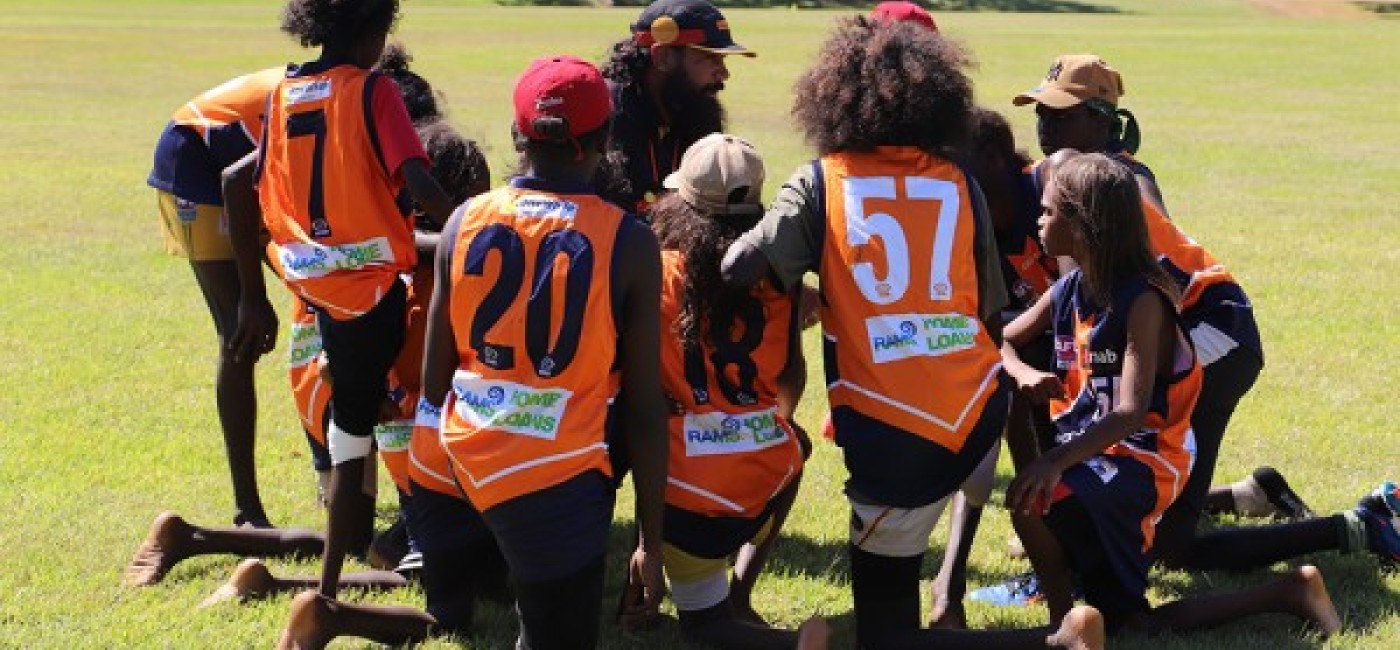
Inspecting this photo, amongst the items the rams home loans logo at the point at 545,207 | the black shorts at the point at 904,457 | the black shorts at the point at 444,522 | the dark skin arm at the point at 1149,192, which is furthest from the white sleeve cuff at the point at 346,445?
the dark skin arm at the point at 1149,192

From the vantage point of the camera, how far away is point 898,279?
15.0 ft

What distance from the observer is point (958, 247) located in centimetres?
464

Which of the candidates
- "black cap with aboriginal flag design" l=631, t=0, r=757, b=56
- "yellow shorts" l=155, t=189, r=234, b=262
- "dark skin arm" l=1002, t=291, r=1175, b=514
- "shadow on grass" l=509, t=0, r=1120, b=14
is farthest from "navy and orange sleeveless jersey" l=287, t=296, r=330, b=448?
"shadow on grass" l=509, t=0, r=1120, b=14

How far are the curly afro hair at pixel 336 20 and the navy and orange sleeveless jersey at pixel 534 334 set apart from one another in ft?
4.24

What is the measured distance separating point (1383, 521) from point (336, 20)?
3807 millimetres

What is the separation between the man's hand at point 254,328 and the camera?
584cm

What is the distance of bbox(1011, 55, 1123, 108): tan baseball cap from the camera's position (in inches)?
219

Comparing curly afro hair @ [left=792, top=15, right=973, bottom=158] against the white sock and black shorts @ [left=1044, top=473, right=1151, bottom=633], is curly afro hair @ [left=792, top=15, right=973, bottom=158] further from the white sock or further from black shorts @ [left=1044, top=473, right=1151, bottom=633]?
the white sock

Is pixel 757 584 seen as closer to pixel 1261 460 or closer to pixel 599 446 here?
pixel 599 446

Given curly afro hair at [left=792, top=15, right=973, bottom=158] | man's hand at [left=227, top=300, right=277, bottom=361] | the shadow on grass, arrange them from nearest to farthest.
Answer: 1. curly afro hair at [left=792, top=15, right=973, bottom=158]
2. man's hand at [left=227, top=300, right=277, bottom=361]
3. the shadow on grass

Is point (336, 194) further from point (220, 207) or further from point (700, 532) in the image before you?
point (700, 532)

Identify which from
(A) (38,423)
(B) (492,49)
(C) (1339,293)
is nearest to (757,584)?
(A) (38,423)

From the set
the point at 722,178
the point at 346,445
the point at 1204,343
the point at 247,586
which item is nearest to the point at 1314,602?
the point at 1204,343

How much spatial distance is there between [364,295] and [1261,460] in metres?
4.15
